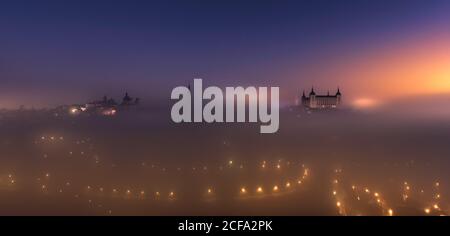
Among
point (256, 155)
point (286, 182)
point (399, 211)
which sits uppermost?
point (256, 155)

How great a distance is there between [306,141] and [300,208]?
7236 centimetres

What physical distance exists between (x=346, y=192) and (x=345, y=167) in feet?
93.5

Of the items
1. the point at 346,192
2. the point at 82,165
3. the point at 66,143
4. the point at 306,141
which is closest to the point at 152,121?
the point at 66,143

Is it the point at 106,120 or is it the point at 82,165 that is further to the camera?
the point at 106,120

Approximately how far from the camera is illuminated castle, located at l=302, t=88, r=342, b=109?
479 feet

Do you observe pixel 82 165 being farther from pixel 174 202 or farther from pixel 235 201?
pixel 235 201

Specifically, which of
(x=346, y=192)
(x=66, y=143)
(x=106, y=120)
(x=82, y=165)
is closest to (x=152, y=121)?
(x=106, y=120)

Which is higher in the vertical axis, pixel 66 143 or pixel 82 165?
pixel 66 143

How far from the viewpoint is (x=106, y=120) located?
4892 inches

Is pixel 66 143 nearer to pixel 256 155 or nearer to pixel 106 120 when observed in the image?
pixel 106 120

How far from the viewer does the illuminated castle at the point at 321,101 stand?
145875 mm

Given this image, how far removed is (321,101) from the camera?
5837 inches

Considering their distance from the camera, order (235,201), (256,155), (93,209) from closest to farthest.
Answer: (93,209) → (235,201) → (256,155)

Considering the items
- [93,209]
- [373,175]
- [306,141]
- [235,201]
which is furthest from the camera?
[306,141]
